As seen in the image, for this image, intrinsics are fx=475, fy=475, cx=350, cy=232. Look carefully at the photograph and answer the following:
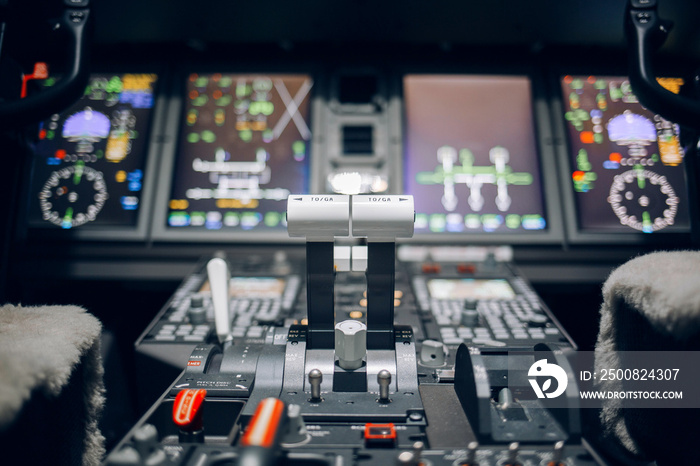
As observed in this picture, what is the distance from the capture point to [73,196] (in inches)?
62.8

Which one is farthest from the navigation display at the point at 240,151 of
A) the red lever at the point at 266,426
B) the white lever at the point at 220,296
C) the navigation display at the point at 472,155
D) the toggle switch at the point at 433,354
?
the red lever at the point at 266,426

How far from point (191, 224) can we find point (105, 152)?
41 cm

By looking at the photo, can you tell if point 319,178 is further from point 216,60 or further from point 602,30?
point 602,30

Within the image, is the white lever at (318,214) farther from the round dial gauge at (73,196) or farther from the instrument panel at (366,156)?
the round dial gauge at (73,196)

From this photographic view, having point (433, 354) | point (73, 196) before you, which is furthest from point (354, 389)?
point (73, 196)

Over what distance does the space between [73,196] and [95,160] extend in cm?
14

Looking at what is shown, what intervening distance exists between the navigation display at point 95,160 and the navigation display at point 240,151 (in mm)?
144

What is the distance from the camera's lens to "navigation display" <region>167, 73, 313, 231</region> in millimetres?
1604

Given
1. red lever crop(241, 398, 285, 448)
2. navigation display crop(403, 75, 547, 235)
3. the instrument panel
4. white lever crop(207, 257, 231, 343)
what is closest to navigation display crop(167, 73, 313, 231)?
the instrument panel

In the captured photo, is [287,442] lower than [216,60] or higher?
A: lower

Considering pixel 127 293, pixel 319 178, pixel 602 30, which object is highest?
pixel 602 30

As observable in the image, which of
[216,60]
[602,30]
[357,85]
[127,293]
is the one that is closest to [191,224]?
[127,293]

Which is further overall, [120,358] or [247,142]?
[247,142]

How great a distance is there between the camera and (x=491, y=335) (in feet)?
3.67
